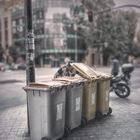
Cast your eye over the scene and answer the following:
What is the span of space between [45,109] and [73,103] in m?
1.09

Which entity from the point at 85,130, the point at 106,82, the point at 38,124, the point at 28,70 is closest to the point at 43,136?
the point at 38,124

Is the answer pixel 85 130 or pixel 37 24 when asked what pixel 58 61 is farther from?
pixel 85 130

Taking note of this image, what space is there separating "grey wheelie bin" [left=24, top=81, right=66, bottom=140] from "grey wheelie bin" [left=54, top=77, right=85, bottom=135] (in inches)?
18.4

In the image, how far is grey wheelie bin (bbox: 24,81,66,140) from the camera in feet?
19.2

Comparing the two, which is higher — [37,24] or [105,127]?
[37,24]

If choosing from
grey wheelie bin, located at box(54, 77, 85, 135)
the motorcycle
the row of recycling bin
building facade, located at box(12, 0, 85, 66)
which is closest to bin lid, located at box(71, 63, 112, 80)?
the row of recycling bin

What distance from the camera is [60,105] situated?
6215 mm

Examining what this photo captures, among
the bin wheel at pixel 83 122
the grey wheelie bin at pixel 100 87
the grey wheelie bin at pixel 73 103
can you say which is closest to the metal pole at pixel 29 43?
A: the grey wheelie bin at pixel 73 103

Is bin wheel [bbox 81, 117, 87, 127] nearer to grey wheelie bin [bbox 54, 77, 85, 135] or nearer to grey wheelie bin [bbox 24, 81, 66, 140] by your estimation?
grey wheelie bin [bbox 54, 77, 85, 135]

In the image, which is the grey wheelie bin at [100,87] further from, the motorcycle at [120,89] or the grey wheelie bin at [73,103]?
the motorcycle at [120,89]

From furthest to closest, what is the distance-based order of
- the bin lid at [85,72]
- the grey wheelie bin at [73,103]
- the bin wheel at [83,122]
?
1. the bin lid at [85,72]
2. the bin wheel at [83,122]
3. the grey wheelie bin at [73,103]

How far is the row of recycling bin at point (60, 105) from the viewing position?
589 cm

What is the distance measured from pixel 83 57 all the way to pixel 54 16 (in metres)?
12.1

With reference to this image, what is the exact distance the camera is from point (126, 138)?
6312mm
